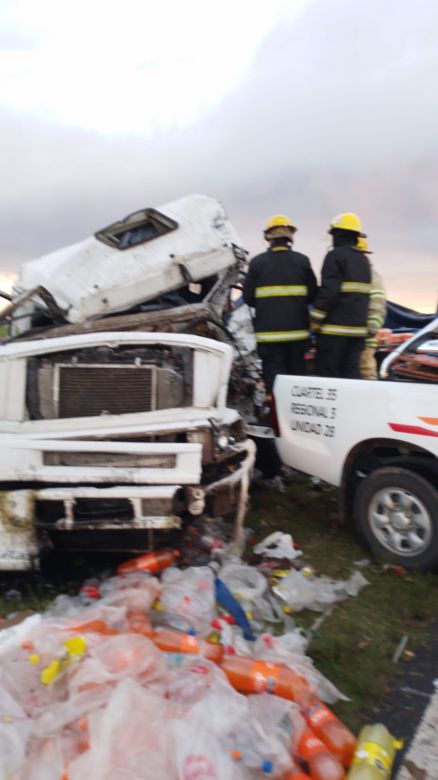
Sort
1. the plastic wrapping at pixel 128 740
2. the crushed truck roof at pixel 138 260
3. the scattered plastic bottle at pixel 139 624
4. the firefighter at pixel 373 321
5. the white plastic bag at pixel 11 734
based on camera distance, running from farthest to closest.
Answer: the firefighter at pixel 373 321, the crushed truck roof at pixel 138 260, the scattered plastic bottle at pixel 139 624, the white plastic bag at pixel 11 734, the plastic wrapping at pixel 128 740

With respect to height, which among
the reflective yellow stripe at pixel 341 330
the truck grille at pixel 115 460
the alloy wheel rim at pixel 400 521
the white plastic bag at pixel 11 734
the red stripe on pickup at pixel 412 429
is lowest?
the white plastic bag at pixel 11 734

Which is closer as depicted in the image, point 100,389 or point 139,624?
point 139,624

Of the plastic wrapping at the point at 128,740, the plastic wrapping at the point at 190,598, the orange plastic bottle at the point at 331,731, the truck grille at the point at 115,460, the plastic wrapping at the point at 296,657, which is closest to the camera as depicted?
the plastic wrapping at the point at 128,740

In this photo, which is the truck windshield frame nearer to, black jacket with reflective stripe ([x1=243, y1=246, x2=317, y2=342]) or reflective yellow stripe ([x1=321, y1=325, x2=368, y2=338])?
black jacket with reflective stripe ([x1=243, y1=246, x2=317, y2=342])

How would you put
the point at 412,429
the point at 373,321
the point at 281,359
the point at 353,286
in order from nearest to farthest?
the point at 412,429
the point at 353,286
the point at 281,359
the point at 373,321

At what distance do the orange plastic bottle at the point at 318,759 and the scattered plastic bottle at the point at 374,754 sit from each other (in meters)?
0.05

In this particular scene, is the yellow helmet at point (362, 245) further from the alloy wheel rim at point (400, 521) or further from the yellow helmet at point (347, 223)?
the alloy wheel rim at point (400, 521)

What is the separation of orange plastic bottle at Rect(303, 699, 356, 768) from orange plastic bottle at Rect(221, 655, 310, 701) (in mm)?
90

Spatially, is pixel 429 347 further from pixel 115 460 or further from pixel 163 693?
pixel 163 693

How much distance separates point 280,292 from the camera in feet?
17.9

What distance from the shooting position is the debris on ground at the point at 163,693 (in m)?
2.16

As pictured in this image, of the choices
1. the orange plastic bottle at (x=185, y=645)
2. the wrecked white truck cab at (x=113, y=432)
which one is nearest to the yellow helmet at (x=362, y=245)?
the wrecked white truck cab at (x=113, y=432)

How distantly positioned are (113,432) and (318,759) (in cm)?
198

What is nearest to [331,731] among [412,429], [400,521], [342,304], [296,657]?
[296,657]
